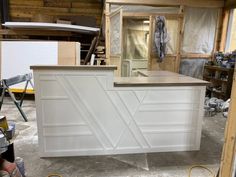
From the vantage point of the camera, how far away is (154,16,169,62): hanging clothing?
17.0 ft

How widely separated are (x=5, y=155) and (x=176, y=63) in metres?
4.72

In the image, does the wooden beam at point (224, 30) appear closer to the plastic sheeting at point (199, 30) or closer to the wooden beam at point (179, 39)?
the plastic sheeting at point (199, 30)

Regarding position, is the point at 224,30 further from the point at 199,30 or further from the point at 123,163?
the point at 123,163

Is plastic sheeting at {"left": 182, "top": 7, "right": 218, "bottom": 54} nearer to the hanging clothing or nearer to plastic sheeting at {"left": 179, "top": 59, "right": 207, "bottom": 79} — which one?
plastic sheeting at {"left": 179, "top": 59, "right": 207, "bottom": 79}

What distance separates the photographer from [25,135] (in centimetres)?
304

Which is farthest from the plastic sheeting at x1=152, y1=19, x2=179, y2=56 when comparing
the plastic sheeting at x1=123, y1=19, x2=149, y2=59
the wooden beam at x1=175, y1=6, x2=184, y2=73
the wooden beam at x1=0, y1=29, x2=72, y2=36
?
the wooden beam at x1=0, y1=29, x2=72, y2=36

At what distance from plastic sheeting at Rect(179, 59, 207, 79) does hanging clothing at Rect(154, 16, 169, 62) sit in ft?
2.36

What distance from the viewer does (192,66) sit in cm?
572

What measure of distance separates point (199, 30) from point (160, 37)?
1166 mm

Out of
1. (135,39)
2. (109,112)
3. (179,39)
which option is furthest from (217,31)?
(109,112)

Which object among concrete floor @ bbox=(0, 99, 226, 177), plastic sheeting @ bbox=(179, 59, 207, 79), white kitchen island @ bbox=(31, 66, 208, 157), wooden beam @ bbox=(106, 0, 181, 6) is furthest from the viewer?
plastic sheeting @ bbox=(179, 59, 207, 79)

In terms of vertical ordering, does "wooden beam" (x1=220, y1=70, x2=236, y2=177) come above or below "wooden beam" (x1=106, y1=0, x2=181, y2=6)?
below

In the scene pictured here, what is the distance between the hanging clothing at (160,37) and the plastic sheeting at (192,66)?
28.3 inches

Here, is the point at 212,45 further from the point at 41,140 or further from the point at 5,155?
the point at 5,155
